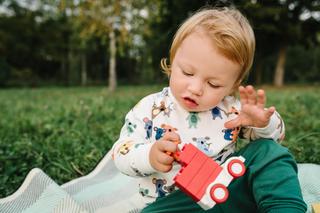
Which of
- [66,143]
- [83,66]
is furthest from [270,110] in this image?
[83,66]

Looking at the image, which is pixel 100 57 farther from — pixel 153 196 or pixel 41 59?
pixel 153 196

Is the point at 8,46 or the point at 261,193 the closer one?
the point at 261,193

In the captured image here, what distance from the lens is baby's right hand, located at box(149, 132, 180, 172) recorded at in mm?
1266

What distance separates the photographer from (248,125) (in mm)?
1511

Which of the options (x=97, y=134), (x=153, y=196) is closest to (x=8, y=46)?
(x=97, y=134)

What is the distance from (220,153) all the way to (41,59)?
2640 cm

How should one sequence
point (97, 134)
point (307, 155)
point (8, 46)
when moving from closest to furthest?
point (307, 155) < point (97, 134) < point (8, 46)

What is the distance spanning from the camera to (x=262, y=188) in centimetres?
132

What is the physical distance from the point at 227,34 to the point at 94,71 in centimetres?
2911

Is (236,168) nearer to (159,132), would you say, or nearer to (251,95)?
(251,95)

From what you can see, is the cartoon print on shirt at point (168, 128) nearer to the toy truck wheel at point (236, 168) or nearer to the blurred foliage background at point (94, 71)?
the toy truck wheel at point (236, 168)

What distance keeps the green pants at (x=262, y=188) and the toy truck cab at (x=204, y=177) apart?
7.5 inches

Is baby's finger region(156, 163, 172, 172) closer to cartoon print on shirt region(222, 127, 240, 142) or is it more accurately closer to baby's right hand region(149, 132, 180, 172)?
baby's right hand region(149, 132, 180, 172)

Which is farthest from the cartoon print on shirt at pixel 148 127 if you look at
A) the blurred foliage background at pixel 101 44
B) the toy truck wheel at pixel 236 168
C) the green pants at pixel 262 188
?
the blurred foliage background at pixel 101 44
